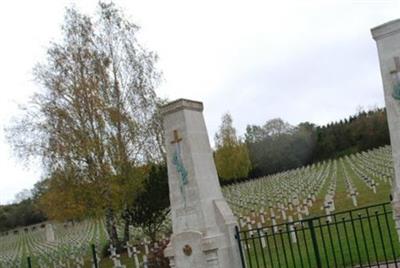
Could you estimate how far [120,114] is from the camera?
2095 centimetres

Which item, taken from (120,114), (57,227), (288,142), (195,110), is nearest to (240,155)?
(288,142)

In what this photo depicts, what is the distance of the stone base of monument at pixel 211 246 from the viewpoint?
7473 millimetres

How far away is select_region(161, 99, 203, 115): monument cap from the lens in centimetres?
788

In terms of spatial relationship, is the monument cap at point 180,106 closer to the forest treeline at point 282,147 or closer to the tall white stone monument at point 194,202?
the tall white stone monument at point 194,202

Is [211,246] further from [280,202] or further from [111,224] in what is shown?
[280,202]

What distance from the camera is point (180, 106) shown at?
7.88m

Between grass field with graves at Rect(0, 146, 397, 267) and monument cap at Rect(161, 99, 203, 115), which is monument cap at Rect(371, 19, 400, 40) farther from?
grass field with graves at Rect(0, 146, 397, 267)

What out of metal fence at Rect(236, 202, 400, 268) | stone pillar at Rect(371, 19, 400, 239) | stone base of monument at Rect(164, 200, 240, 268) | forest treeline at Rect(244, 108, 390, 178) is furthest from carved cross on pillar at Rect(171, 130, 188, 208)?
forest treeline at Rect(244, 108, 390, 178)

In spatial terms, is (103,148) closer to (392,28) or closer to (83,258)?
(83,258)

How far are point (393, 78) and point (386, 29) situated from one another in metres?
0.66

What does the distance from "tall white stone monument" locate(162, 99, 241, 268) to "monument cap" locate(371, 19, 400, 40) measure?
297 cm

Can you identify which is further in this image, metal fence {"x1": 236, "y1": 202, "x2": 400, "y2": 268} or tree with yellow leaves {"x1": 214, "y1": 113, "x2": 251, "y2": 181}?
tree with yellow leaves {"x1": 214, "y1": 113, "x2": 251, "y2": 181}

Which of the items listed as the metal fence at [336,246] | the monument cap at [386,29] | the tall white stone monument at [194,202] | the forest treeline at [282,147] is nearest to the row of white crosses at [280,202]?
Result: the metal fence at [336,246]

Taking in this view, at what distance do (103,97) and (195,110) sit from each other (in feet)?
44.5
